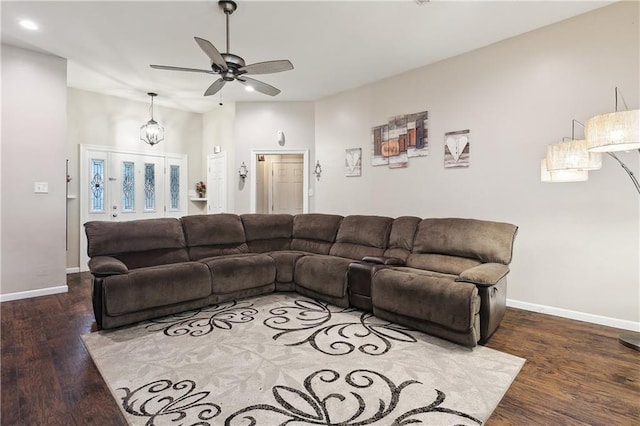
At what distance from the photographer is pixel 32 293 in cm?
393

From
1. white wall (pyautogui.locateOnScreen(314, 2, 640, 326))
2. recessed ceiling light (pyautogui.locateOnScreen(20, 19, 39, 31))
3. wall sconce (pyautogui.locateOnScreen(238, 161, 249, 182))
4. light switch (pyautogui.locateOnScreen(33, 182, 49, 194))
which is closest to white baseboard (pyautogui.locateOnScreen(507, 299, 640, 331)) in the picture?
white wall (pyautogui.locateOnScreen(314, 2, 640, 326))

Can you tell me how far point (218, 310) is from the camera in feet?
11.2

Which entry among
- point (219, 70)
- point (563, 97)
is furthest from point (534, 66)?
point (219, 70)

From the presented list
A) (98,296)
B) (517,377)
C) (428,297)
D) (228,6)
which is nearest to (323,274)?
(428,297)

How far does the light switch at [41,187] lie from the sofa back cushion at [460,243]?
4.49m

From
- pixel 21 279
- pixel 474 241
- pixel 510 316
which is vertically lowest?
pixel 510 316

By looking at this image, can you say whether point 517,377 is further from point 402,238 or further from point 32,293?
point 32,293

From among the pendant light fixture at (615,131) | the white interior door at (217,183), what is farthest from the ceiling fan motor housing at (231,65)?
the white interior door at (217,183)

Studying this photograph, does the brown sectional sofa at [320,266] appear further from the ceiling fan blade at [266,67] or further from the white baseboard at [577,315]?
the ceiling fan blade at [266,67]

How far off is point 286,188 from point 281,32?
3.88 metres

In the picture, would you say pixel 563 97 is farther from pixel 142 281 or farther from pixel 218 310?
pixel 142 281

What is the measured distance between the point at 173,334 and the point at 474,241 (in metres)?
2.89

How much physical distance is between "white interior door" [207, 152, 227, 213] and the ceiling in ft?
6.15

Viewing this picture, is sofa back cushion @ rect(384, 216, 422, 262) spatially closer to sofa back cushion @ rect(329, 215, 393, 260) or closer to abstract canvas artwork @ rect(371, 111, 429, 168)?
sofa back cushion @ rect(329, 215, 393, 260)
